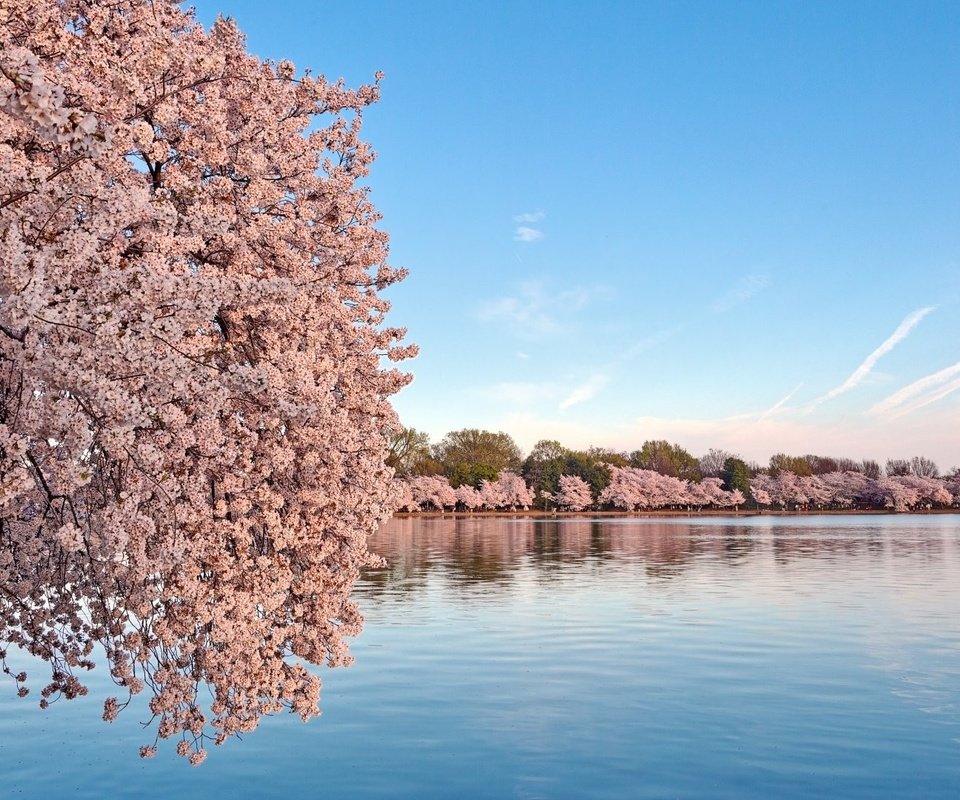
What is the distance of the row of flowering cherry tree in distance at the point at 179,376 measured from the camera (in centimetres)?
748

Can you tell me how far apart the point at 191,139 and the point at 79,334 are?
4.81 metres

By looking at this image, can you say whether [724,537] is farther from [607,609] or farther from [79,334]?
[79,334]

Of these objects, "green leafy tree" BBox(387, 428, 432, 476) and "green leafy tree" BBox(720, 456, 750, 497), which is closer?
"green leafy tree" BBox(387, 428, 432, 476)

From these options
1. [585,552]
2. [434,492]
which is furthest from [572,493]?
[585,552]

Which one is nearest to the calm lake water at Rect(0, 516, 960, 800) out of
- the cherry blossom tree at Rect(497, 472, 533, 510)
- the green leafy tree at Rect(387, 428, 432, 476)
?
the green leafy tree at Rect(387, 428, 432, 476)

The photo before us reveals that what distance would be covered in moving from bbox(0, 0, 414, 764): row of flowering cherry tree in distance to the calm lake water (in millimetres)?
1525

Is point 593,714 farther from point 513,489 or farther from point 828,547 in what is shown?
point 513,489

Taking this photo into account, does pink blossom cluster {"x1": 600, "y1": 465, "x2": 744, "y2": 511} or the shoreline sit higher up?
pink blossom cluster {"x1": 600, "y1": 465, "x2": 744, "y2": 511}

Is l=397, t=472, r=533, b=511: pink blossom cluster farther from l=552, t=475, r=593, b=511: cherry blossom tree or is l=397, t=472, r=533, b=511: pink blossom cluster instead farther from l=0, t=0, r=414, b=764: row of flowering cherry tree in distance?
l=0, t=0, r=414, b=764: row of flowering cherry tree in distance

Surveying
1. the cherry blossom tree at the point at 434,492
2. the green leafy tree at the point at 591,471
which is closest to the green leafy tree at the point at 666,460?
the green leafy tree at the point at 591,471

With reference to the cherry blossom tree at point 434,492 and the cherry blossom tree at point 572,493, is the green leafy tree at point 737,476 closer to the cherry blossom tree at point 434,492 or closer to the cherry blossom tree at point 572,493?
the cherry blossom tree at point 572,493

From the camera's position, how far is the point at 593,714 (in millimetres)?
16344

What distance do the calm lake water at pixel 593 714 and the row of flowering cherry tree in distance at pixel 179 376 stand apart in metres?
1.53

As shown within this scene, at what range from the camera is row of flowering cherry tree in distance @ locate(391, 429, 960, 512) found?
150 meters
